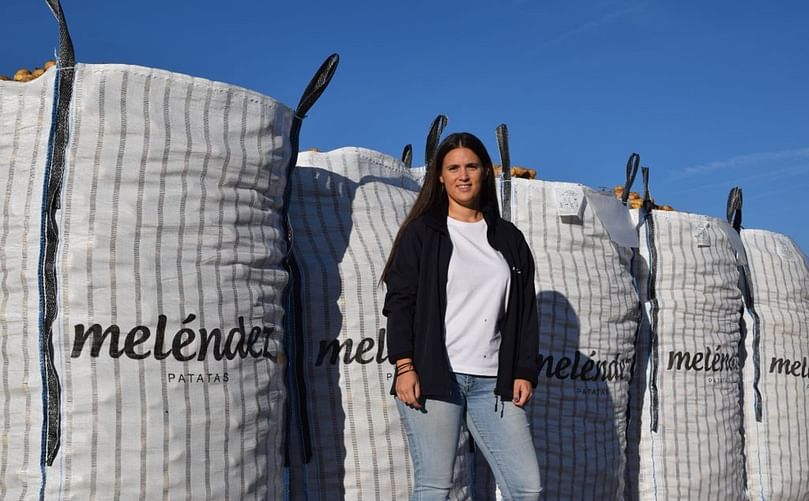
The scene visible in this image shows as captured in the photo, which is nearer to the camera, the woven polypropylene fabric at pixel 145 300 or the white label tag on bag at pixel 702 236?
the woven polypropylene fabric at pixel 145 300

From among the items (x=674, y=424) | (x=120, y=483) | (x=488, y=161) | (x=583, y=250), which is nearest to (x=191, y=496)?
(x=120, y=483)

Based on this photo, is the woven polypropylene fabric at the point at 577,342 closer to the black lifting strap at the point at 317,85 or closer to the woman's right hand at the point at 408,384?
the black lifting strap at the point at 317,85

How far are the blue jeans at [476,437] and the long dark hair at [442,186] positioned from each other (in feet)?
1.21

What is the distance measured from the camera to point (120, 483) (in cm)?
225

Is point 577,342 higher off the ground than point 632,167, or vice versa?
point 632,167

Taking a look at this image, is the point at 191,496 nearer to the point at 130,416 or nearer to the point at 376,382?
the point at 130,416

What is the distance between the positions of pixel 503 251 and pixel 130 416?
99 cm

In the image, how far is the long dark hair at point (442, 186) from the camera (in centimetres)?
257

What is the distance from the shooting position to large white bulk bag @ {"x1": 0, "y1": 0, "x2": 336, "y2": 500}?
2.25 m

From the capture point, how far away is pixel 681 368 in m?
4.09

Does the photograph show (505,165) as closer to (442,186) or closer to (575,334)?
(575,334)

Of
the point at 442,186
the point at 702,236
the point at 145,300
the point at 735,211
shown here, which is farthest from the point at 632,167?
the point at 145,300

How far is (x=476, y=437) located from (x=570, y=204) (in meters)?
1.33

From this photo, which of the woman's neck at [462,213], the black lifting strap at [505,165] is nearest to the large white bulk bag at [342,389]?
the woman's neck at [462,213]
